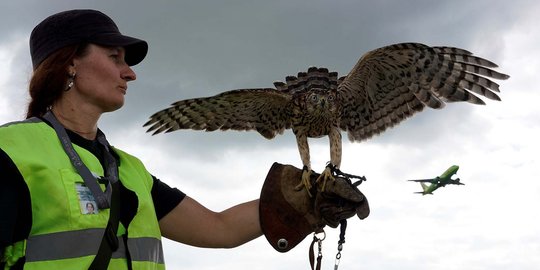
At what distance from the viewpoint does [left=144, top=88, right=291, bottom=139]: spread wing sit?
608 centimetres

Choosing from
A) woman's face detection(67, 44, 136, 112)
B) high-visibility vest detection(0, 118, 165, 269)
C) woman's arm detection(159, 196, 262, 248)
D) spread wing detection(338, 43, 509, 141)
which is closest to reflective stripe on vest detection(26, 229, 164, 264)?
high-visibility vest detection(0, 118, 165, 269)

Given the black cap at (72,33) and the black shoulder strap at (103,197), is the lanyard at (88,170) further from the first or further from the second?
the black cap at (72,33)

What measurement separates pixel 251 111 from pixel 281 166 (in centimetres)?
253

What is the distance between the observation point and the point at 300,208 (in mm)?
3656

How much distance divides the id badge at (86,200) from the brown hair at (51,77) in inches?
21.6

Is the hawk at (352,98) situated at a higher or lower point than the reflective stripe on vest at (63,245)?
higher

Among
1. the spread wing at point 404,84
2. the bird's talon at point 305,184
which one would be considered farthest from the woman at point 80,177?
the spread wing at point 404,84

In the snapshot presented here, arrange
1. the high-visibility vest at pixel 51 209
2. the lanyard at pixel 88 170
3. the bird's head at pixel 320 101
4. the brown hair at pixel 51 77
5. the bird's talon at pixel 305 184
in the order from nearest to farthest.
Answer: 1. the high-visibility vest at pixel 51 209
2. the lanyard at pixel 88 170
3. the brown hair at pixel 51 77
4. the bird's talon at pixel 305 184
5. the bird's head at pixel 320 101

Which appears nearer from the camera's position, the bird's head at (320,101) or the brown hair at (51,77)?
the brown hair at (51,77)

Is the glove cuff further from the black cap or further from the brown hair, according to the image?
the brown hair

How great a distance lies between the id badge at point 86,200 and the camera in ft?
8.12

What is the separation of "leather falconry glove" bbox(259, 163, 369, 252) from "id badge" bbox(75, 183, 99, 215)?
4.19 ft

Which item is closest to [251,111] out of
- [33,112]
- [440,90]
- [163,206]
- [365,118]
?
[365,118]

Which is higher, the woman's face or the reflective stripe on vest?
the woman's face
